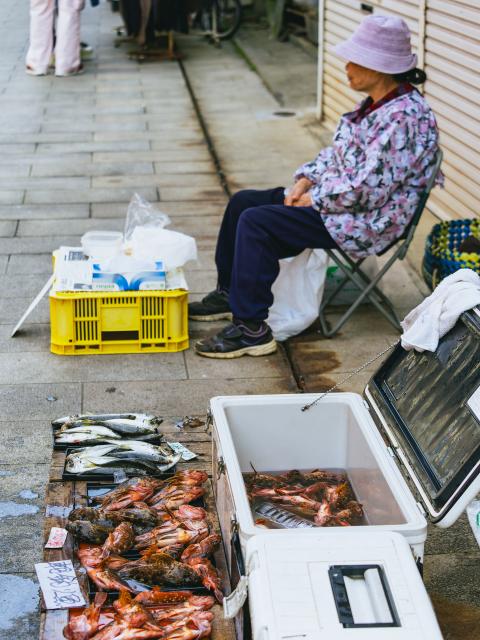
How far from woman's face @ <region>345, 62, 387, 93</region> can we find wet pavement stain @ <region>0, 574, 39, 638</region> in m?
2.86

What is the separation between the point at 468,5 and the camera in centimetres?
670

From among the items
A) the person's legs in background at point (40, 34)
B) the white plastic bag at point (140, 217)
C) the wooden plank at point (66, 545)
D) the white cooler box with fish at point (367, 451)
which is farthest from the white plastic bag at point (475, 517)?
the person's legs in background at point (40, 34)

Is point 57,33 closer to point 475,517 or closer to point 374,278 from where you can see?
point 374,278

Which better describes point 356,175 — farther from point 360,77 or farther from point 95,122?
point 95,122

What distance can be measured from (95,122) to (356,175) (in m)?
6.27

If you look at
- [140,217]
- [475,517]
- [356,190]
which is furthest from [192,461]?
[140,217]

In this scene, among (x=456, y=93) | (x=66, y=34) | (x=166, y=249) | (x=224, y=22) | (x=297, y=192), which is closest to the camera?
(x=166, y=249)

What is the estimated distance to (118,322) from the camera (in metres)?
Answer: 5.21

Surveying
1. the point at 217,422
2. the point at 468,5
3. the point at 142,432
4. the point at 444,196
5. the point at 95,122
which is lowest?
the point at 95,122

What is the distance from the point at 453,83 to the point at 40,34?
24.2 feet

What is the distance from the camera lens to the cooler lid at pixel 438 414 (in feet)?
9.54

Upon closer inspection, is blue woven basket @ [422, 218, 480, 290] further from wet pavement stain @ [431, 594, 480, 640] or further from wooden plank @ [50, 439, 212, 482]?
wet pavement stain @ [431, 594, 480, 640]

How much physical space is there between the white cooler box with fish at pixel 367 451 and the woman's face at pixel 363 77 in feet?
5.86

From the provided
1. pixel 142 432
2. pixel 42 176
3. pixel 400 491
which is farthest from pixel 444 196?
pixel 400 491
